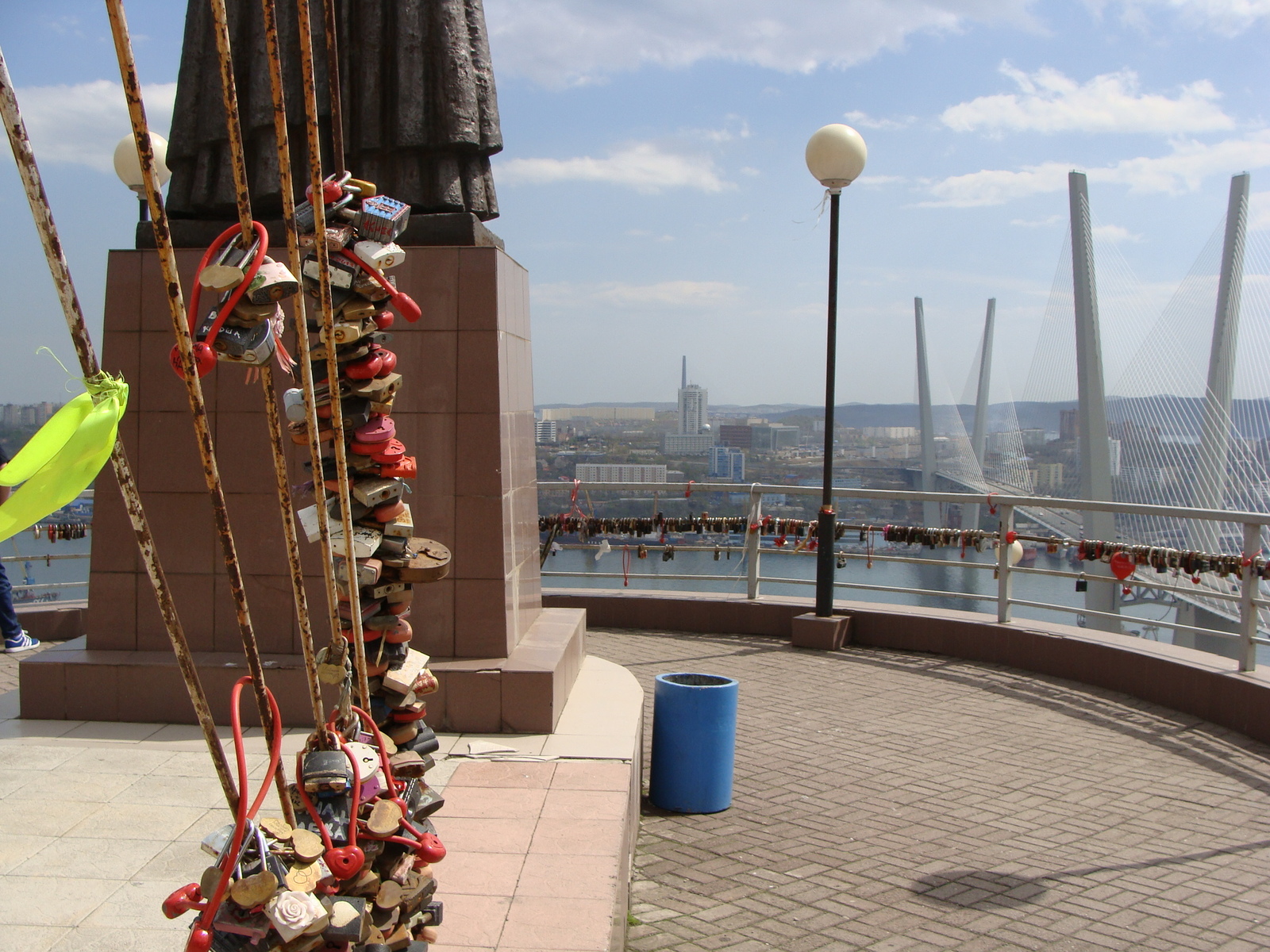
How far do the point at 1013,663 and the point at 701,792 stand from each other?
13.8 feet

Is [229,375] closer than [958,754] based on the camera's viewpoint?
Yes

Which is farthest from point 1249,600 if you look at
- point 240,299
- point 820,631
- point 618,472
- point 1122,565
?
point 240,299

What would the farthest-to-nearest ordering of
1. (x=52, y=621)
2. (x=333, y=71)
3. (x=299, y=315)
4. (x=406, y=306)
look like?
(x=52, y=621)
(x=406, y=306)
(x=333, y=71)
(x=299, y=315)

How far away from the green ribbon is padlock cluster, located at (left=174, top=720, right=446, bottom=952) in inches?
30.8

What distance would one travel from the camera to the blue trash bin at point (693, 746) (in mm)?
5258

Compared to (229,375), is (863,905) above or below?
below

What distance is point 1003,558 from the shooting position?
8.65 meters

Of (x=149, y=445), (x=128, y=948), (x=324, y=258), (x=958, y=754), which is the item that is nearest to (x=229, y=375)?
(x=149, y=445)

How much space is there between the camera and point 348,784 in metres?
2.33

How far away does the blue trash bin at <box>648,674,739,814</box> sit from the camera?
5.26 meters

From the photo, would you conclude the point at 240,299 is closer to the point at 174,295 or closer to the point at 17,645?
the point at 174,295

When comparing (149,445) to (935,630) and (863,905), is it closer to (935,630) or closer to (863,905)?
(863,905)

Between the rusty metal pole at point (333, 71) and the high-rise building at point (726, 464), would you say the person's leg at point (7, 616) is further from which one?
the rusty metal pole at point (333, 71)

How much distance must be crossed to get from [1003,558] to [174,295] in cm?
792
